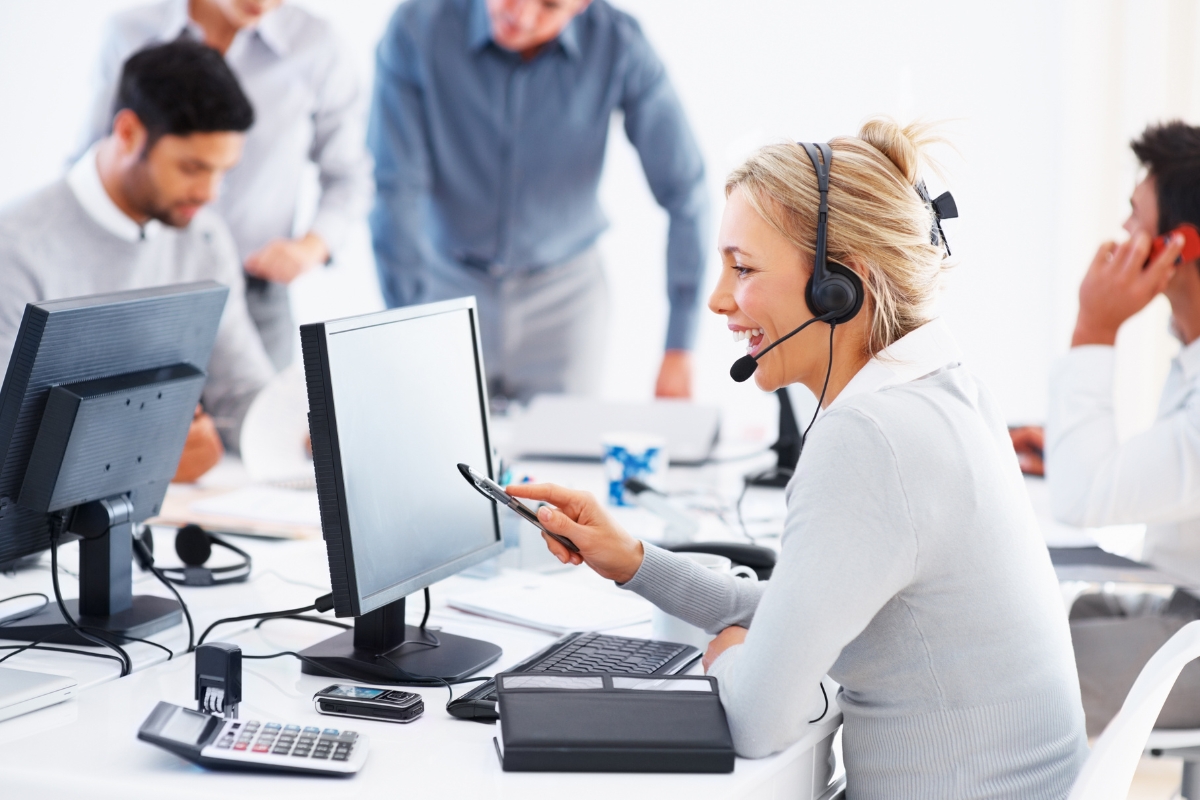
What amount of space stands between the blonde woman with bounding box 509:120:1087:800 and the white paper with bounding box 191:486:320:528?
2.74 ft

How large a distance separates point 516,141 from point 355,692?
2.66 metres

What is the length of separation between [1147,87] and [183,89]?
105 inches

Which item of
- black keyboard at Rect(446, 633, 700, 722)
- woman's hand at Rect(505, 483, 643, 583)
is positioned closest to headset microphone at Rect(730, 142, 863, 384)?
woman's hand at Rect(505, 483, 643, 583)

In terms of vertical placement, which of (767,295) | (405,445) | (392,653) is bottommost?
(392,653)

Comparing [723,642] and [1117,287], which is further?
[1117,287]

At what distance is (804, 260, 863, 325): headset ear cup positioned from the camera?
1.13m

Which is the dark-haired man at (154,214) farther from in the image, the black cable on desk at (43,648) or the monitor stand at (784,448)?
the black cable on desk at (43,648)

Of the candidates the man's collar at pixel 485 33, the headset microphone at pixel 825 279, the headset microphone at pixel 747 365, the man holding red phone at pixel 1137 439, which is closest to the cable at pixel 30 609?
the headset microphone at pixel 747 365

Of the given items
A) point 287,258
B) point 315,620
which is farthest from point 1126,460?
point 287,258

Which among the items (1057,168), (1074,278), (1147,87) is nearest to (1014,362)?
(1074,278)

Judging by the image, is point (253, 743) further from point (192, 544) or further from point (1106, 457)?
point (1106, 457)

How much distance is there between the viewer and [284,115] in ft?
10.8

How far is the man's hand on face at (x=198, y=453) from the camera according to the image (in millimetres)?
2268

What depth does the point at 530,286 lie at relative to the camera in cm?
361
